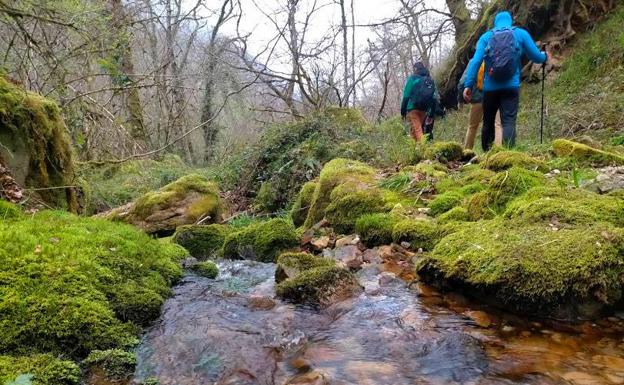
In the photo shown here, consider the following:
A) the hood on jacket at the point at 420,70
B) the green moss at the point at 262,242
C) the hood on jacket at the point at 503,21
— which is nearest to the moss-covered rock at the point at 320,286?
the green moss at the point at 262,242

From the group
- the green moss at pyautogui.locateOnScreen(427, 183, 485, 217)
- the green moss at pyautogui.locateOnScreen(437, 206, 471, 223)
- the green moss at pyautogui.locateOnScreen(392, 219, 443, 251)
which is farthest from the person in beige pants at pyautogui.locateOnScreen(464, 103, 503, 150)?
the green moss at pyautogui.locateOnScreen(392, 219, 443, 251)

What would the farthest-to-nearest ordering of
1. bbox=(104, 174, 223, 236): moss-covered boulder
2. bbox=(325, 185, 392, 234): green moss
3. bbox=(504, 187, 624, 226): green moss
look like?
bbox=(104, 174, 223, 236): moss-covered boulder → bbox=(325, 185, 392, 234): green moss → bbox=(504, 187, 624, 226): green moss

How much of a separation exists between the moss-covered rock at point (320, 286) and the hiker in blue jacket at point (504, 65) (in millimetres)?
4404

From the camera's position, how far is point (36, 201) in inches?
207

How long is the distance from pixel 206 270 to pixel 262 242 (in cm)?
90

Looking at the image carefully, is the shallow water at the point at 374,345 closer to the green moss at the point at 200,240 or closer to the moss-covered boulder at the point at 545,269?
the moss-covered boulder at the point at 545,269

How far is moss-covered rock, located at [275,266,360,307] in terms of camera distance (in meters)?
3.02

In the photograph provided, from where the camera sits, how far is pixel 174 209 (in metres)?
7.68

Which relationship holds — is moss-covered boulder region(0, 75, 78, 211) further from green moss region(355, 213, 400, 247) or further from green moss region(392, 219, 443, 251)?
green moss region(392, 219, 443, 251)

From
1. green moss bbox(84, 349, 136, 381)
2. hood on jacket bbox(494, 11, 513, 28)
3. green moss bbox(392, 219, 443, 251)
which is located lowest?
green moss bbox(84, 349, 136, 381)

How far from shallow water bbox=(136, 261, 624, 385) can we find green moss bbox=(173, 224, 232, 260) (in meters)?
2.00

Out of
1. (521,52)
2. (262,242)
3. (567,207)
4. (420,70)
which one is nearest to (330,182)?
(262,242)

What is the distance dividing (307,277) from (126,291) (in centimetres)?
119

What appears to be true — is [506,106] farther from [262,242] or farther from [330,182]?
[262,242]
